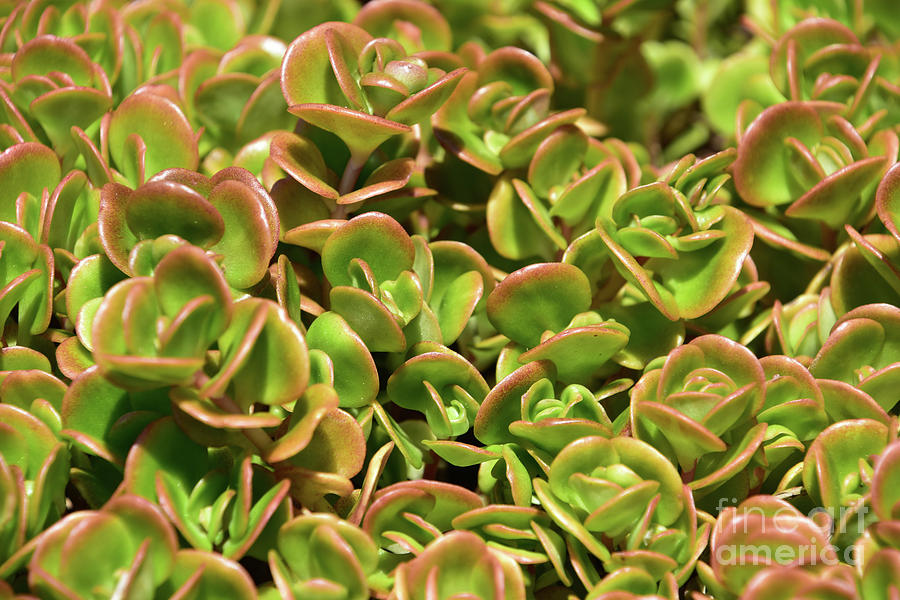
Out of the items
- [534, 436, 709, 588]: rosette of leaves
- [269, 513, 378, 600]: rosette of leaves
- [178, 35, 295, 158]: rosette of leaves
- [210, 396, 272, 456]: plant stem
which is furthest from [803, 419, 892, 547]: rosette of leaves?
[178, 35, 295, 158]: rosette of leaves

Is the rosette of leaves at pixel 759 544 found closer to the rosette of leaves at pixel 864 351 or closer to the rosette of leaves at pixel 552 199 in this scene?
the rosette of leaves at pixel 864 351

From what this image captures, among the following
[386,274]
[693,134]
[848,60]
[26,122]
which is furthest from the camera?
[693,134]

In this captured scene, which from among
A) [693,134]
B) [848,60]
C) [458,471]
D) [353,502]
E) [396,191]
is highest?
[848,60]

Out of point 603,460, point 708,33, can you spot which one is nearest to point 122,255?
point 603,460

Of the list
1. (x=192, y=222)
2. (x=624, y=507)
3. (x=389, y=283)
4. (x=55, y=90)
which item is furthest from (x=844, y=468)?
(x=55, y=90)

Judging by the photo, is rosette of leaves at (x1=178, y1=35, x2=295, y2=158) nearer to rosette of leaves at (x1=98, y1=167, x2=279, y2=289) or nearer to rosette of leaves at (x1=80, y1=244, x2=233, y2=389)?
rosette of leaves at (x1=98, y1=167, x2=279, y2=289)

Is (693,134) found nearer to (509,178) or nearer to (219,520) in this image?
(509,178)

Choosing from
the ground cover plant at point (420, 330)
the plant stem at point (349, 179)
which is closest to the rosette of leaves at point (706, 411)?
the ground cover plant at point (420, 330)
